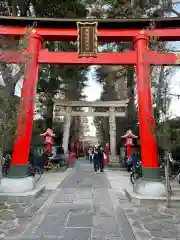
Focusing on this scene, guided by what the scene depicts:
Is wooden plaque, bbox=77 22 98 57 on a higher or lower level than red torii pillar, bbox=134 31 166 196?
higher

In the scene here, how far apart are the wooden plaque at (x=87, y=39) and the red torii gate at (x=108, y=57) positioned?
14cm

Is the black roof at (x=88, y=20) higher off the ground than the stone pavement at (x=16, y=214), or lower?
higher

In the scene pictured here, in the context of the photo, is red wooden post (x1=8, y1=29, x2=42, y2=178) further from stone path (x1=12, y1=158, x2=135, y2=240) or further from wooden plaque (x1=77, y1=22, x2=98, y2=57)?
wooden plaque (x1=77, y1=22, x2=98, y2=57)

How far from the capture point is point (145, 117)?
8047 millimetres

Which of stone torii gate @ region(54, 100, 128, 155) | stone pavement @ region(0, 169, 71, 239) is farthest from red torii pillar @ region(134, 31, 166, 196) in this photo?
stone torii gate @ region(54, 100, 128, 155)

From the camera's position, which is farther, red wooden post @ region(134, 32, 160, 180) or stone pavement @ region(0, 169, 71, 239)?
red wooden post @ region(134, 32, 160, 180)

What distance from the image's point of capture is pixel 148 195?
7.26 m

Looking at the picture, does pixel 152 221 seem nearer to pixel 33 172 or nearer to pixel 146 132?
pixel 146 132

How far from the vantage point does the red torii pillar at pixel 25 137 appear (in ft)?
24.9

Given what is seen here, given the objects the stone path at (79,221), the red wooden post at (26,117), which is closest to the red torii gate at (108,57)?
the red wooden post at (26,117)

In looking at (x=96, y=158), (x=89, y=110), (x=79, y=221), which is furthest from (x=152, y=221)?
(x=89, y=110)

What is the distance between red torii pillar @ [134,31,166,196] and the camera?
739cm

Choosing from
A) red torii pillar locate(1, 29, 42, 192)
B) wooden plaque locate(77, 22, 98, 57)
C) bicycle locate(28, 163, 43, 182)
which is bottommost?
bicycle locate(28, 163, 43, 182)

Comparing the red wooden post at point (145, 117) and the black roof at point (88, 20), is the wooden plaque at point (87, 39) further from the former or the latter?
the red wooden post at point (145, 117)
